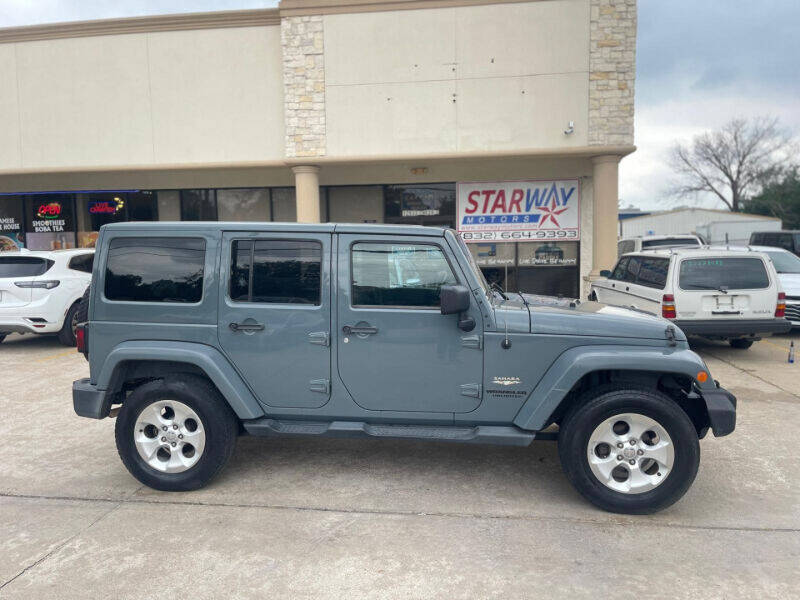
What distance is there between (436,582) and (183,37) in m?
13.8

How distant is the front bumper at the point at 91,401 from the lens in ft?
14.4

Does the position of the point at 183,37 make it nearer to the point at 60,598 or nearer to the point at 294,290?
the point at 294,290

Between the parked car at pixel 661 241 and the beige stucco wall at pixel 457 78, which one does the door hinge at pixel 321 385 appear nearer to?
the beige stucco wall at pixel 457 78

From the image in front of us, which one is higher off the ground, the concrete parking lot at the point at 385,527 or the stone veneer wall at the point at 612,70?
the stone veneer wall at the point at 612,70

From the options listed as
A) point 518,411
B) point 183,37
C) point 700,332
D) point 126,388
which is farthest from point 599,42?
point 126,388

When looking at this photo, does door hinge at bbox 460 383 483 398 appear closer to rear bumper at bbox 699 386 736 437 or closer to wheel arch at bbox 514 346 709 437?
wheel arch at bbox 514 346 709 437

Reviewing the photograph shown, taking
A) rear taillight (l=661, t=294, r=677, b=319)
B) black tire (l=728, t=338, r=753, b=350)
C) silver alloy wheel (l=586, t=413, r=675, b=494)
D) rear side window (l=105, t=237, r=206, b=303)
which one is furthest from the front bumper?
black tire (l=728, t=338, r=753, b=350)

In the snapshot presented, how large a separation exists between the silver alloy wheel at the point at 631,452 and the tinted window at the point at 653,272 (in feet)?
17.8

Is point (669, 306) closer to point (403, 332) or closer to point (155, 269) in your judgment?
point (403, 332)

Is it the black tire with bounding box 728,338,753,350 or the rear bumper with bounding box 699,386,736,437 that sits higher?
the rear bumper with bounding box 699,386,736,437

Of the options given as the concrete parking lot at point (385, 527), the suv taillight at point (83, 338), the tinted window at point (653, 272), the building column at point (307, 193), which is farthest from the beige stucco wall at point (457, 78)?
the suv taillight at point (83, 338)

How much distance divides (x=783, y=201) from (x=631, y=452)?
169 ft

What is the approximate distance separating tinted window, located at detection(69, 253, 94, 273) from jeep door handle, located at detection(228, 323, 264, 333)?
7.13 metres

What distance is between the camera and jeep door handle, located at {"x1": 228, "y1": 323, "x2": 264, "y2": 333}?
4280 mm
